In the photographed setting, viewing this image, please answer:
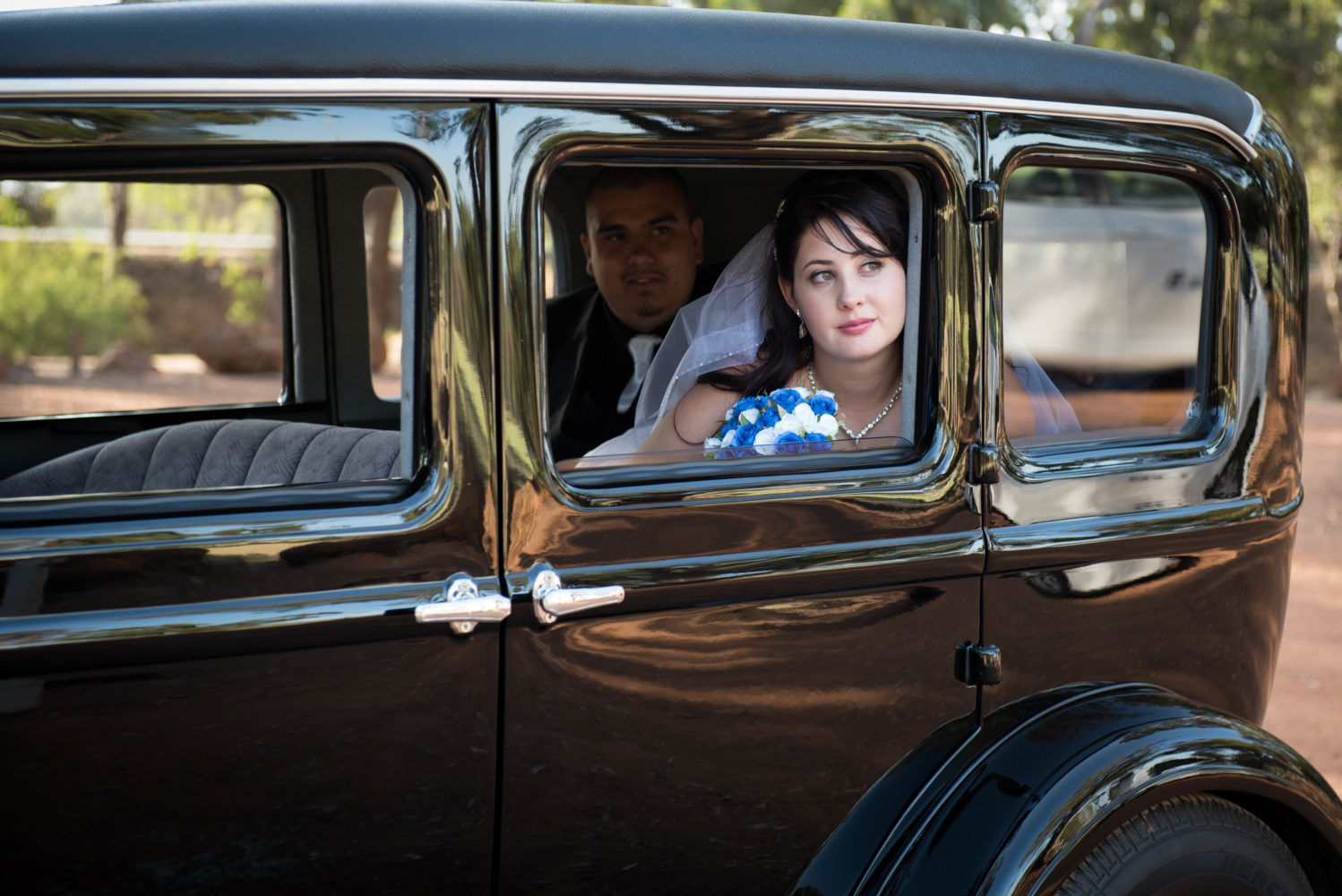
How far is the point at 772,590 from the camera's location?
179 centimetres

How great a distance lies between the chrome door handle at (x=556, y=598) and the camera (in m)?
1.62

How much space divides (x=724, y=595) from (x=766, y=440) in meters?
0.41

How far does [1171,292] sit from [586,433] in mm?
→ 15969

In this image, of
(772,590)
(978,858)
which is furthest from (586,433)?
(978,858)

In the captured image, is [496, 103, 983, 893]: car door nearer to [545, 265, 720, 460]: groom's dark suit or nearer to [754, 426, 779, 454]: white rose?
[754, 426, 779, 454]: white rose

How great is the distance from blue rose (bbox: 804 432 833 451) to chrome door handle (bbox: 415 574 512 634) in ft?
2.25

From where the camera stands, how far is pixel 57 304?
1534 centimetres

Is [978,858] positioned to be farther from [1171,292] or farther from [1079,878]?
[1171,292]

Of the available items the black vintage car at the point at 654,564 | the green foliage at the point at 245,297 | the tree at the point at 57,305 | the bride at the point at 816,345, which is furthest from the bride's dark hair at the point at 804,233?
the green foliage at the point at 245,297

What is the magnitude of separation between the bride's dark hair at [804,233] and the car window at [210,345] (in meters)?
0.71

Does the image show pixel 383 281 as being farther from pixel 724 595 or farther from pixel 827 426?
pixel 724 595

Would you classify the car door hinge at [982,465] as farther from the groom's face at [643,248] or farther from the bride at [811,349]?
the groom's face at [643,248]

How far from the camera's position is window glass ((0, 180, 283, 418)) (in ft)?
45.4

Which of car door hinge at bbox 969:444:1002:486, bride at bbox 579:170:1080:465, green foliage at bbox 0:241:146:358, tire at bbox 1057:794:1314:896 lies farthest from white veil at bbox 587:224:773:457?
green foliage at bbox 0:241:146:358
